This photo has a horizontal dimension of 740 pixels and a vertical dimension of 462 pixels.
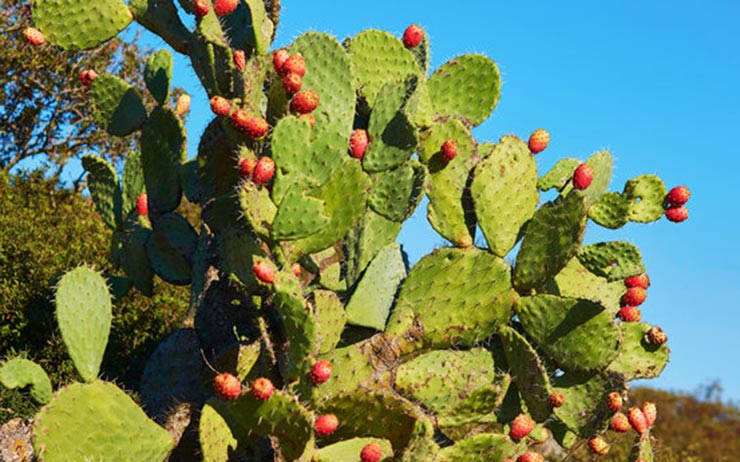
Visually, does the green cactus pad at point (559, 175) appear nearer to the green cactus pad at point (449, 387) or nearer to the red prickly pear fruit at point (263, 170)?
the green cactus pad at point (449, 387)

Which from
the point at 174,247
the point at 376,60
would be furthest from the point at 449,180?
the point at 174,247

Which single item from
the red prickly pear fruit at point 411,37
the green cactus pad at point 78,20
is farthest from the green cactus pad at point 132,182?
the red prickly pear fruit at point 411,37

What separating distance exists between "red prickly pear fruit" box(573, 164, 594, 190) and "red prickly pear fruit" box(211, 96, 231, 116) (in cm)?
144

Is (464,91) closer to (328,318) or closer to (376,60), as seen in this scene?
(376,60)

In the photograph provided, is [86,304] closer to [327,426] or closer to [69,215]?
[327,426]

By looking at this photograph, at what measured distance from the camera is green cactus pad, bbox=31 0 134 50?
14.4ft

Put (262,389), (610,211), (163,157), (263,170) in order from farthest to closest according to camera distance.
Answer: (163,157)
(610,211)
(263,170)
(262,389)

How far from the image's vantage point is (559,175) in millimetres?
4445

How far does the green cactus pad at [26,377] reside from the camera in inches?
139

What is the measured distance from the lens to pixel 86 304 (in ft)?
12.1

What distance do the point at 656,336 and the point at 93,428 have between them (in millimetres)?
2461

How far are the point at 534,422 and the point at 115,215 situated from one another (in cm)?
260

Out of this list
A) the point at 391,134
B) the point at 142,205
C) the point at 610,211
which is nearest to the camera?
the point at 391,134

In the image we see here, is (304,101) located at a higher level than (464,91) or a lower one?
lower
